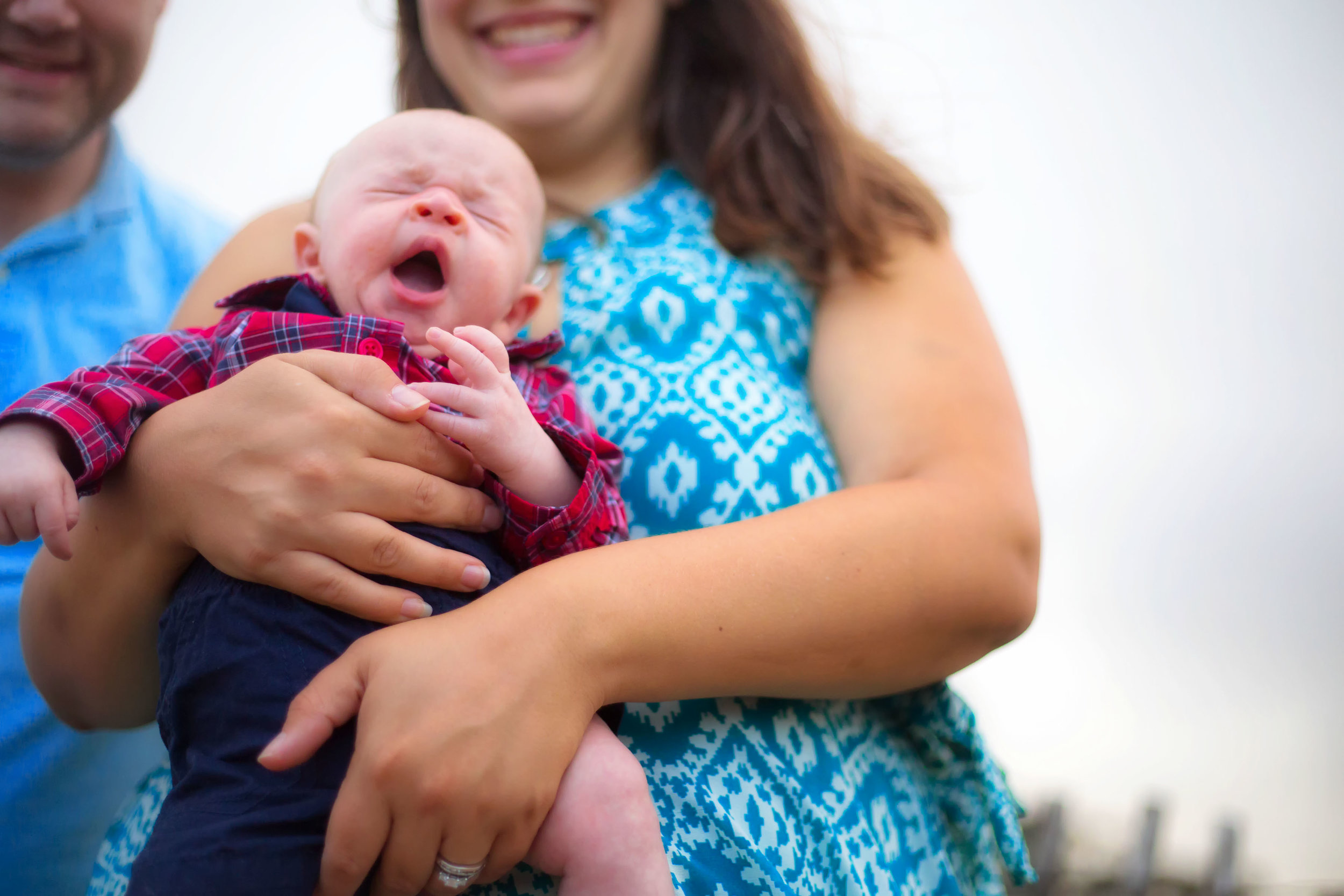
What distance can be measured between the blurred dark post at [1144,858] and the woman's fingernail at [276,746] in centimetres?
397

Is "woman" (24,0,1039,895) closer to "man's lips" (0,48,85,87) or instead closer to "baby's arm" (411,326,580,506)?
"baby's arm" (411,326,580,506)

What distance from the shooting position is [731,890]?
0.98 metres

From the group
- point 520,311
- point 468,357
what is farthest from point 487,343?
point 520,311

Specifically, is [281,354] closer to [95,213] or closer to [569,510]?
[569,510]

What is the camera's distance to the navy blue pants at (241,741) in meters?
0.79

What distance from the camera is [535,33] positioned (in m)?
1.55

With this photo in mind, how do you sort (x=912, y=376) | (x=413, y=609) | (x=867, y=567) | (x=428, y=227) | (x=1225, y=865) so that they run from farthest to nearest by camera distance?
(x=1225, y=865) → (x=912, y=376) → (x=428, y=227) → (x=867, y=567) → (x=413, y=609)

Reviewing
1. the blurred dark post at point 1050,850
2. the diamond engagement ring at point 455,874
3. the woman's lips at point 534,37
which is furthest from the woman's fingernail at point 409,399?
the blurred dark post at point 1050,850

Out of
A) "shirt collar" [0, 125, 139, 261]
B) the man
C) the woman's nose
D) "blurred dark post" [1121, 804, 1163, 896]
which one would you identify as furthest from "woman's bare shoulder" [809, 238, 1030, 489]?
"blurred dark post" [1121, 804, 1163, 896]

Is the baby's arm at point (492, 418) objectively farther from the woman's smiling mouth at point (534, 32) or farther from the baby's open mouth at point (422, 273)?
the woman's smiling mouth at point (534, 32)

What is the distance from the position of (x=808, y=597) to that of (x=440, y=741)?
0.43 metres

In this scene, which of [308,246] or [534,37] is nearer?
[308,246]

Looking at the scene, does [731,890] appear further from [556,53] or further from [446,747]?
[556,53]

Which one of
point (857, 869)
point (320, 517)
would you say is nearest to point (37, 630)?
point (320, 517)
